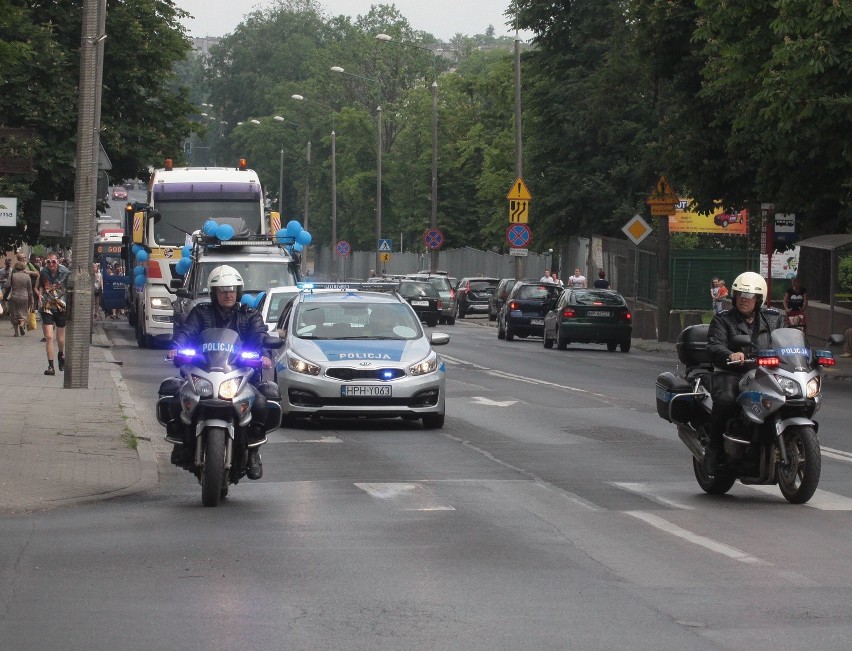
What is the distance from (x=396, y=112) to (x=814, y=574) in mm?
96270

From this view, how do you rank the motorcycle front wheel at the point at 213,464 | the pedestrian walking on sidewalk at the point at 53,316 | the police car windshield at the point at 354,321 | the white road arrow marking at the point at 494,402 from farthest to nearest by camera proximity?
the pedestrian walking on sidewalk at the point at 53,316 < the white road arrow marking at the point at 494,402 < the police car windshield at the point at 354,321 < the motorcycle front wheel at the point at 213,464

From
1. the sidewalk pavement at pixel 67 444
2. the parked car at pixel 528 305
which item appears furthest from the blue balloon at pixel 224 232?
the parked car at pixel 528 305

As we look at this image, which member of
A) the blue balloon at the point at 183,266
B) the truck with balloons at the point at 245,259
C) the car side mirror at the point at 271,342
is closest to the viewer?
the car side mirror at the point at 271,342

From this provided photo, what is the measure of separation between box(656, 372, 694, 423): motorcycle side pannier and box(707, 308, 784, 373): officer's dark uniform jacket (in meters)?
0.43

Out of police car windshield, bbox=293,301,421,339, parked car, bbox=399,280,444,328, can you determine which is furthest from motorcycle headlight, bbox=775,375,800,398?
parked car, bbox=399,280,444,328

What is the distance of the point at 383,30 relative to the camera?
396 ft

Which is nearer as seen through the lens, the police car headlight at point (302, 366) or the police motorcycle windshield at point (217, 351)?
the police motorcycle windshield at point (217, 351)

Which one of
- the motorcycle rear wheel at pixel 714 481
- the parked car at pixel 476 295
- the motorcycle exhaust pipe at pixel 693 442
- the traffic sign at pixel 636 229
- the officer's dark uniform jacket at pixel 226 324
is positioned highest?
the traffic sign at pixel 636 229

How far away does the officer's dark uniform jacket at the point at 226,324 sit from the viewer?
12.6m

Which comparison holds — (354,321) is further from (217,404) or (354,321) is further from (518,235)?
(518,235)

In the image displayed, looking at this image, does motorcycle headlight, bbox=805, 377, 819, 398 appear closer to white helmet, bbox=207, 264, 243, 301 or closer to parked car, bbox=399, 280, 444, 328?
white helmet, bbox=207, 264, 243, 301

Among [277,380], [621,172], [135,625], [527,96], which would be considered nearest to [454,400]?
[277,380]

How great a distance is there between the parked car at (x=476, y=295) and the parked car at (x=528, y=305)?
18966 millimetres

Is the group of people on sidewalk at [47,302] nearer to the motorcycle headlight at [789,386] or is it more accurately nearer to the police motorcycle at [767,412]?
the police motorcycle at [767,412]
